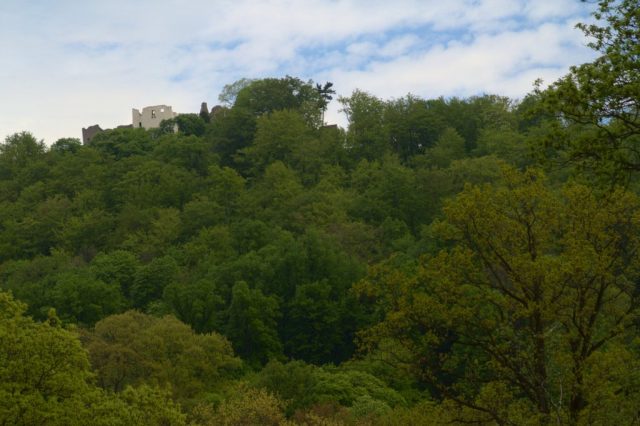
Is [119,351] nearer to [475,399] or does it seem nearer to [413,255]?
[413,255]

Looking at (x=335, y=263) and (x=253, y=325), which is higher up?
(x=335, y=263)

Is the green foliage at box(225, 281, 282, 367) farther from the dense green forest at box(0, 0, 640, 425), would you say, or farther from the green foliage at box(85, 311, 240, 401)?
the green foliage at box(85, 311, 240, 401)

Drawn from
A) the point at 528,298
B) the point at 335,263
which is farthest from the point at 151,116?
the point at 528,298

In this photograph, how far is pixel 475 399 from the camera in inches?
838

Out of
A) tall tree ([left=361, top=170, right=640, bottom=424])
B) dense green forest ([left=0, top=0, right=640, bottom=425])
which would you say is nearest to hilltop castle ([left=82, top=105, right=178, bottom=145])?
dense green forest ([left=0, top=0, right=640, bottom=425])

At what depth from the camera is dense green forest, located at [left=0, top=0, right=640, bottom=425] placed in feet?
63.1

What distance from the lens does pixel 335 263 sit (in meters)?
66.1

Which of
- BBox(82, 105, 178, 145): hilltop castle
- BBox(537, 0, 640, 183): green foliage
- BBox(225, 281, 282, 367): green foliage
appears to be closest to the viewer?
BBox(537, 0, 640, 183): green foliage

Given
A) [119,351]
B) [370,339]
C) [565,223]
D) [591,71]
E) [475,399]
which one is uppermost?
[591,71]

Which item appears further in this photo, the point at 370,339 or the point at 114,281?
the point at 114,281

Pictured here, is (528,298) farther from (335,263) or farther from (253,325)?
(335,263)

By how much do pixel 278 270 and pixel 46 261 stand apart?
83.6 feet

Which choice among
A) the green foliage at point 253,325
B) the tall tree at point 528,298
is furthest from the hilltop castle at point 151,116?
the tall tree at point 528,298

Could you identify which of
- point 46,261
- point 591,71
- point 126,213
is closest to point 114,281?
point 46,261
